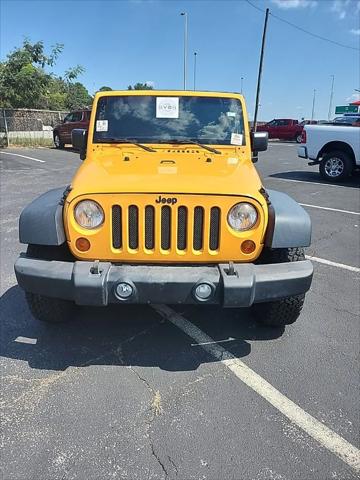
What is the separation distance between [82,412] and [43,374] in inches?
20.6

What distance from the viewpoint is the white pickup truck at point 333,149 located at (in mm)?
10500

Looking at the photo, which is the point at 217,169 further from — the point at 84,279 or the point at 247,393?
the point at 247,393

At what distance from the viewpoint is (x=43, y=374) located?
2900mm

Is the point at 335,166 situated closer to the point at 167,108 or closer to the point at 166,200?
the point at 167,108

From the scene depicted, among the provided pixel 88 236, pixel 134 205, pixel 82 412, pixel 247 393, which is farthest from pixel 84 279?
pixel 247 393

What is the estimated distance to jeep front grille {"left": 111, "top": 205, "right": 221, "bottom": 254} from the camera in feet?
9.10

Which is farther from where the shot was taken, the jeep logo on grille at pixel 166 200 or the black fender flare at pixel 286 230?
the black fender flare at pixel 286 230

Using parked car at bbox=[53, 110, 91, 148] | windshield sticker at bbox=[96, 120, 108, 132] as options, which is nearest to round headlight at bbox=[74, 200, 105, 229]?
windshield sticker at bbox=[96, 120, 108, 132]

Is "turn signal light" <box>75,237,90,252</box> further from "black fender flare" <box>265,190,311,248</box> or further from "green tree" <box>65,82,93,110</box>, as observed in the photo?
"green tree" <box>65,82,93,110</box>

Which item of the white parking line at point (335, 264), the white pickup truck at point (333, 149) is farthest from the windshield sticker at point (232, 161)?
the white pickup truck at point (333, 149)

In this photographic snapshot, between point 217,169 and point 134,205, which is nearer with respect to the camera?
point 134,205

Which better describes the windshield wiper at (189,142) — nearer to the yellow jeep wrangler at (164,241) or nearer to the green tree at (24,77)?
the yellow jeep wrangler at (164,241)

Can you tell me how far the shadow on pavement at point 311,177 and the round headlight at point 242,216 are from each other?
873 cm

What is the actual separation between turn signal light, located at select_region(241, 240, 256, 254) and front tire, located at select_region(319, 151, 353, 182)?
892 cm
